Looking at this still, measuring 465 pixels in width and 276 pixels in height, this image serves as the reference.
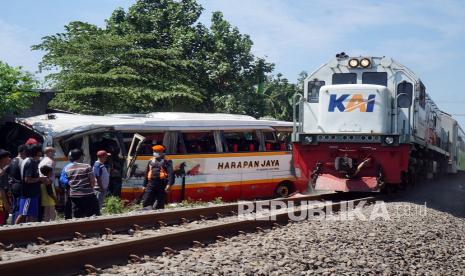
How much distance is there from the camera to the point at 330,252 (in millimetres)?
6754

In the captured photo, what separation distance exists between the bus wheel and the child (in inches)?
338

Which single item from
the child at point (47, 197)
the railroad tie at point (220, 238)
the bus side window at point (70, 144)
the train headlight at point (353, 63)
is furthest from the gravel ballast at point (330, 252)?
the bus side window at point (70, 144)

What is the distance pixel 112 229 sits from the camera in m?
7.52

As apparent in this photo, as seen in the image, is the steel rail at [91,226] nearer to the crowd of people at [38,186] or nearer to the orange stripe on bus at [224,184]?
the crowd of people at [38,186]

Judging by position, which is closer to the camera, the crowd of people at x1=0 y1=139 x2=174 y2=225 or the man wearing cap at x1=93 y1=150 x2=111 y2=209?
the crowd of people at x1=0 y1=139 x2=174 y2=225

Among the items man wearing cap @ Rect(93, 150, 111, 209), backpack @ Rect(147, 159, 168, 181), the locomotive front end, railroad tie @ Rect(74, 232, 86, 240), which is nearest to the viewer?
railroad tie @ Rect(74, 232, 86, 240)

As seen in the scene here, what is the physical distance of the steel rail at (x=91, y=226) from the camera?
20.9ft

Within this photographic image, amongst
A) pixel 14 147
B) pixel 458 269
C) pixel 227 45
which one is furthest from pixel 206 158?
pixel 227 45

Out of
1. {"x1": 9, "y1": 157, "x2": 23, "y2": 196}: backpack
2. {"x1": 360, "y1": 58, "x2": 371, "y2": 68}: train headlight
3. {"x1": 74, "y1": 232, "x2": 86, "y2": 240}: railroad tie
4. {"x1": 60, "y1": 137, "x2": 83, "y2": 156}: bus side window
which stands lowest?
{"x1": 74, "y1": 232, "x2": 86, "y2": 240}: railroad tie

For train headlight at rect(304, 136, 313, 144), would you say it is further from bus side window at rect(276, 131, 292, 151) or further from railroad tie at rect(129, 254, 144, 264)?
railroad tie at rect(129, 254, 144, 264)

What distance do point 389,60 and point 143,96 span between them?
11968 millimetres

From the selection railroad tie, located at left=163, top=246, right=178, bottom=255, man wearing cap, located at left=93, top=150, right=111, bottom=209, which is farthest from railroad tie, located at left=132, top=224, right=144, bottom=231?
man wearing cap, located at left=93, top=150, right=111, bottom=209

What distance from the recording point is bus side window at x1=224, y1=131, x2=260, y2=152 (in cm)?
1542

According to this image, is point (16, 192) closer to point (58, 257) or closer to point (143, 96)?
point (58, 257)
